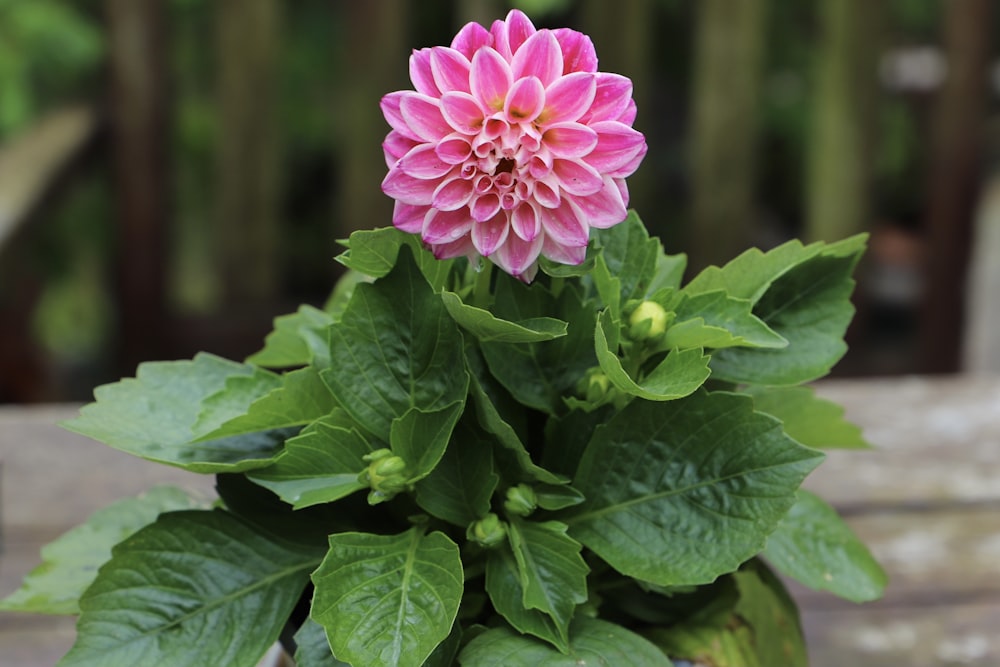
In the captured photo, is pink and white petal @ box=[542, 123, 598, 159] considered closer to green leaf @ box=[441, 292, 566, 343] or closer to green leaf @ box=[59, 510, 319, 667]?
green leaf @ box=[441, 292, 566, 343]

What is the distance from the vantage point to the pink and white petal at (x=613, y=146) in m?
0.32

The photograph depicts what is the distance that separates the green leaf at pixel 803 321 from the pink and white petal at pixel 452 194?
13cm

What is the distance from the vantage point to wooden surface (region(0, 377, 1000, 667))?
59cm

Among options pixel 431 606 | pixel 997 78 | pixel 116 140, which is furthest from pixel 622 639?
pixel 997 78

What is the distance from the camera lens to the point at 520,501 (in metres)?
0.37

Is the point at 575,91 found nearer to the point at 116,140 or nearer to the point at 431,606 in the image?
the point at 431,606

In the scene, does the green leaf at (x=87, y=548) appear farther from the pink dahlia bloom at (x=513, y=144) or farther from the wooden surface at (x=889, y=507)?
the pink dahlia bloom at (x=513, y=144)

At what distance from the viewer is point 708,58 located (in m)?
1.36

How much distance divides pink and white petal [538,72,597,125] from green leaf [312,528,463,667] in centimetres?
14

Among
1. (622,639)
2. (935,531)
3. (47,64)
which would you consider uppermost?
(47,64)

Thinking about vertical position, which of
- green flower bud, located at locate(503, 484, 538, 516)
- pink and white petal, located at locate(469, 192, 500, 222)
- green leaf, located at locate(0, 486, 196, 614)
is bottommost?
green leaf, located at locate(0, 486, 196, 614)

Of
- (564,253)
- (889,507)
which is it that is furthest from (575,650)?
(889,507)

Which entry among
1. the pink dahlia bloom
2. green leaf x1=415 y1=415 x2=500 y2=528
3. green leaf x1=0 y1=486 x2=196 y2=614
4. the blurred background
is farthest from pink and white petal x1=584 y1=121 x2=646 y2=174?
the blurred background

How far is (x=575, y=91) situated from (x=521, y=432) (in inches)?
5.2
